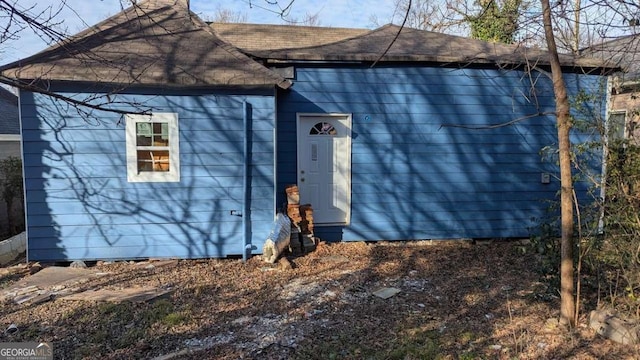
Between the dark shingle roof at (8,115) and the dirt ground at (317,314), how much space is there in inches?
360

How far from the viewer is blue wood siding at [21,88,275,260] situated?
19.9ft

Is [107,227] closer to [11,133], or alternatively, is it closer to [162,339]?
[162,339]

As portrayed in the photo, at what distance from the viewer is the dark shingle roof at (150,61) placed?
5887 mm

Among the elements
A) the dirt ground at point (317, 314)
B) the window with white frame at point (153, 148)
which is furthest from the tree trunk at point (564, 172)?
the window with white frame at point (153, 148)

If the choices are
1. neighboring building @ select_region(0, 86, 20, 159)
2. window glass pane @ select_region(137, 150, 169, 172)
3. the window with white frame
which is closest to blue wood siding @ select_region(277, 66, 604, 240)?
the window with white frame

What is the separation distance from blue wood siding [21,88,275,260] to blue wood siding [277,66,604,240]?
0.91 m

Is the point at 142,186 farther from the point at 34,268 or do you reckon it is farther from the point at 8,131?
the point at 8,131

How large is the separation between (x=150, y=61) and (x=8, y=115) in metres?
11.8

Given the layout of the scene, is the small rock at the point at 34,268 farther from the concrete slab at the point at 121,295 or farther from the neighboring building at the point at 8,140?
the neighboring building at the point at 8,140

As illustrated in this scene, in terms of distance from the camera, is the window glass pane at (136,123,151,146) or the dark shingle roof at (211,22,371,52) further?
the dark shingle roof at (211,22,371,52)

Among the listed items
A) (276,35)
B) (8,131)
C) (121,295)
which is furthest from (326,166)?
(8,131)

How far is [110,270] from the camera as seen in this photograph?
235 inches

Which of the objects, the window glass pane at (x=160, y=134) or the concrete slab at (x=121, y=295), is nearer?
the concrete slab at (x=121, y=295)

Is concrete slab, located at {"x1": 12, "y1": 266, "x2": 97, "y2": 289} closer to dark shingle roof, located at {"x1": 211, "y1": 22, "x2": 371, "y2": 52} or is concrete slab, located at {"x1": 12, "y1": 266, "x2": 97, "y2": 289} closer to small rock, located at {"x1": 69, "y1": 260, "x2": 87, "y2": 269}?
small rock, located at {"x1": 69, "y1": 260, "x2": 87, "y2": 269}
